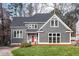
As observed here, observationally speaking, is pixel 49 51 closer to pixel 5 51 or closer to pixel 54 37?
pixel 54 37

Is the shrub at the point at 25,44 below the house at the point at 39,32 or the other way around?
below

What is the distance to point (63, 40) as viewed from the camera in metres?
121

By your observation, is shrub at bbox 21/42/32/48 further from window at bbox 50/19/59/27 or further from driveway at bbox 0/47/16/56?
window at bbox 50/19/59/27

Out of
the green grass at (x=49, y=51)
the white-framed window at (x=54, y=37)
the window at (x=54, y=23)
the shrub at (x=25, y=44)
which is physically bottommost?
the green grass at (x=49, y=51)

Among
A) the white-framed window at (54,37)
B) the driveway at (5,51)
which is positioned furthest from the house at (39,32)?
the driveway at (5,51)

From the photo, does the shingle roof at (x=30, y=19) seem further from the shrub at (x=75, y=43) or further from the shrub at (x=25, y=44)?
the shrub at (x=75, y=43)

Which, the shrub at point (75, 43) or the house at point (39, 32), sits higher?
the house at point (39, 32)

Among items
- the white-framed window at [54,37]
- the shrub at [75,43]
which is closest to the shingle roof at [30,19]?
the white-framed window at [54,37]

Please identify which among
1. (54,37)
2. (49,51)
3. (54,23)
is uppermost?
(54,23)

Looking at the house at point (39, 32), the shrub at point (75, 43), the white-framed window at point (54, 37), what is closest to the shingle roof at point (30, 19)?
the house at point (39, 32)

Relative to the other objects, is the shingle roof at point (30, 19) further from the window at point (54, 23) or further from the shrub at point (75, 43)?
the shrub at point (75, 43)

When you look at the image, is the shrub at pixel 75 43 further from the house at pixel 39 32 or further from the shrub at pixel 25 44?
the shrub at pixel 25 44

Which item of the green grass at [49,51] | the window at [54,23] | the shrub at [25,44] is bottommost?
the green grass at [49,51]

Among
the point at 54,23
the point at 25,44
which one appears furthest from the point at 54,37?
the point at 25,44
